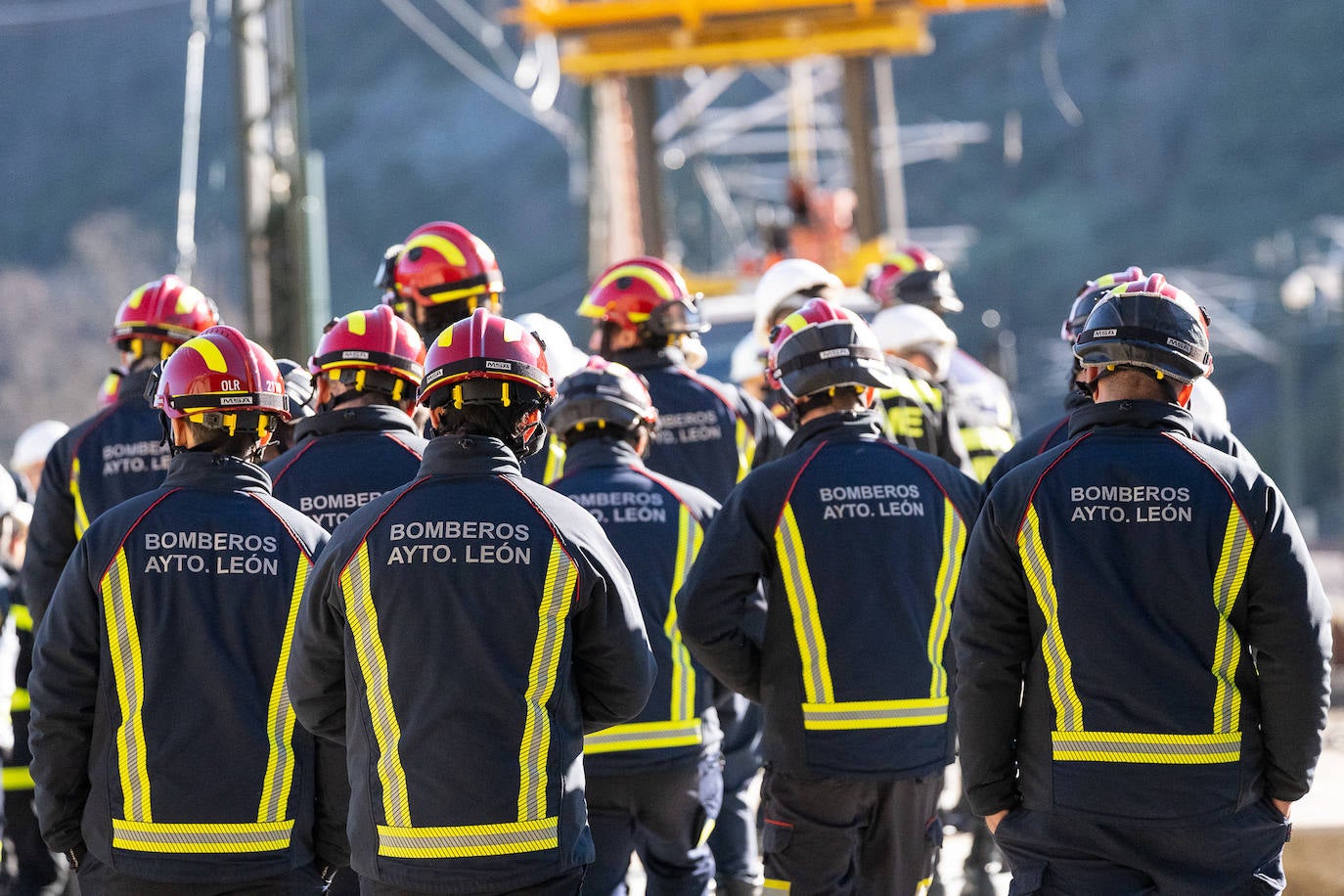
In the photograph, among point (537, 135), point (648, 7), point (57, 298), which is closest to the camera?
point (648, 7)

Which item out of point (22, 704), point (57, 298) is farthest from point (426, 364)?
point (57, 298)

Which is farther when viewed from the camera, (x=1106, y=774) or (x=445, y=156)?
(x=445, y=156)

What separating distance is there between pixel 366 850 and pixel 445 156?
88.5 m

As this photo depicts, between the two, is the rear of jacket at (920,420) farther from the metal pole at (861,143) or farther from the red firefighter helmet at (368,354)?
the metal pole at (861,143)

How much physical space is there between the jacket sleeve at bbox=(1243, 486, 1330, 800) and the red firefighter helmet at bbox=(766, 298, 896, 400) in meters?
1.61

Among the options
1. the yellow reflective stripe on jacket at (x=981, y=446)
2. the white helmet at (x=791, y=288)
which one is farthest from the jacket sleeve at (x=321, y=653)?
the yellow reflective stripe on jacket at (x=981, y=446)

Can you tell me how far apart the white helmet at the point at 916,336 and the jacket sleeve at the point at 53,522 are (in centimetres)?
350

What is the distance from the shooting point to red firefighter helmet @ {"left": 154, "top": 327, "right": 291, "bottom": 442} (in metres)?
4.60

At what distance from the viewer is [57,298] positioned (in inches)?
2813

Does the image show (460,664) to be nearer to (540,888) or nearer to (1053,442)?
(540,888)

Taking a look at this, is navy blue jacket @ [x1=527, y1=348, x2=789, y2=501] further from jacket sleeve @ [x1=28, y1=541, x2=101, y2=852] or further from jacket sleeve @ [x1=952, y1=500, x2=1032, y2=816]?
jacket sleeve @ [x1=28, y1=541, x2=101, y2=852]

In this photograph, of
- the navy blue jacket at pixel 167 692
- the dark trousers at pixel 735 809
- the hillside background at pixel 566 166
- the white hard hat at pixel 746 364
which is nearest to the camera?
the navy blue jacket at pixel 167 692

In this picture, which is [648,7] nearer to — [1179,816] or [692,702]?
[692,702]

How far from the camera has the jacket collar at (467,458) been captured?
425cm
